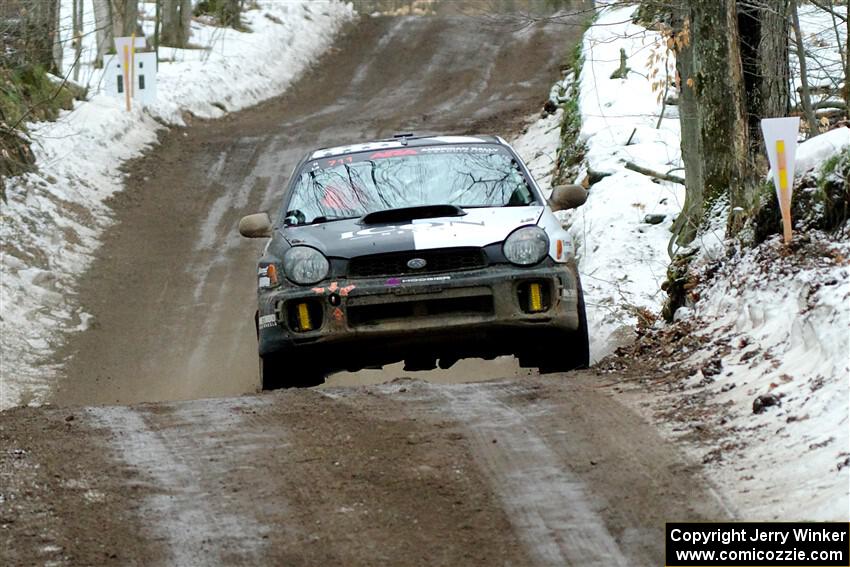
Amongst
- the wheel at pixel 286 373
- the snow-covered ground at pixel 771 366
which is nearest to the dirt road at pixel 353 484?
the snow-covered ground at pixel 771 366

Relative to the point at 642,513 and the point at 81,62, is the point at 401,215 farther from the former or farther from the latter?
the point at 81,62

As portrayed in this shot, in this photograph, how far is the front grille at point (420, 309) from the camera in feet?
26.2

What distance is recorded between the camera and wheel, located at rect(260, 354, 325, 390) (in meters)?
8.26

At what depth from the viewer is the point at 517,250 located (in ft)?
26.4

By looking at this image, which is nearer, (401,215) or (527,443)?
(527,443)

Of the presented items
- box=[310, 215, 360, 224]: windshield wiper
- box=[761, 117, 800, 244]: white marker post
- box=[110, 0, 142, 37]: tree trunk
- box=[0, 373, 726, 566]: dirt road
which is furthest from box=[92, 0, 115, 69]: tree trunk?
box=[761, 117, 800, 244]: white marker post

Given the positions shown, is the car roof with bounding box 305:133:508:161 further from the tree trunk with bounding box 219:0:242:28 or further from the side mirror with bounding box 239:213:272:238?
the tree trunk with bounding box 219:0:242:28

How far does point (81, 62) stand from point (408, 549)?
23.7 meters

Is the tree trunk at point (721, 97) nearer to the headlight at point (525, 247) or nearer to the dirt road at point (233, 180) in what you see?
the headlight at point (525, 247)

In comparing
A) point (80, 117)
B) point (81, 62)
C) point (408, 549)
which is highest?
point (81, 62)

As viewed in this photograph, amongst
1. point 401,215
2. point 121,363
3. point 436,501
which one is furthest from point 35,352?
point 436,501

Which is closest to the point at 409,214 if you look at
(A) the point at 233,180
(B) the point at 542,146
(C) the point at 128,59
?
(A) the point at 233,180

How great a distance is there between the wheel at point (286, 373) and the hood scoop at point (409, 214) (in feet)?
3.32

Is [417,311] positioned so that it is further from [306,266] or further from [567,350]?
[567,350]
